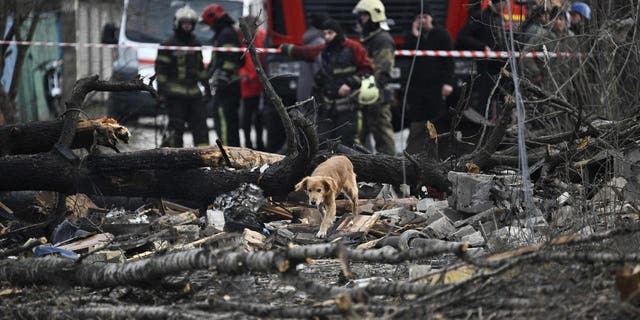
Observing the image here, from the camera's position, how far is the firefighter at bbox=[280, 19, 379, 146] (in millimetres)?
15195

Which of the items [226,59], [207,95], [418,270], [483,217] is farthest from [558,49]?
[207,95]

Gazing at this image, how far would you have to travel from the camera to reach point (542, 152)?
10781 millimetres

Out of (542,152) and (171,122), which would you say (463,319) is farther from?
(171,122)

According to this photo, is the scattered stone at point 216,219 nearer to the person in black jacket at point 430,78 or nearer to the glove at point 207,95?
the person in black jacket at point 430,78

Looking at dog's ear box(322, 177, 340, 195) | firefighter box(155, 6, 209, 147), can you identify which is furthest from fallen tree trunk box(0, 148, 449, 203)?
firefighter box(155, 6, 209, 147)

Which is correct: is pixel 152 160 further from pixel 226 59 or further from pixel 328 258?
pixel 226 59

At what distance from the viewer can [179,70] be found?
16.5 metres

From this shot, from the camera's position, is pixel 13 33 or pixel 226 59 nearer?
pixel 13 33

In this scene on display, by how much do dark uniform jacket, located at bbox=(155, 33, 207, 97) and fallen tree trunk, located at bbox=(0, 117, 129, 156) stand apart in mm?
6200

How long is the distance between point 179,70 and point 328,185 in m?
7.09

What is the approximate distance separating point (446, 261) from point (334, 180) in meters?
1.50

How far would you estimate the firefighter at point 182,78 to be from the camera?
16.4 m

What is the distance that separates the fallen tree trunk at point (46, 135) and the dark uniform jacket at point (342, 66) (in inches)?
215

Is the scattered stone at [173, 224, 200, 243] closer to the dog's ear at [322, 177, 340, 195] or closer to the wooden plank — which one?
the wooden plank
